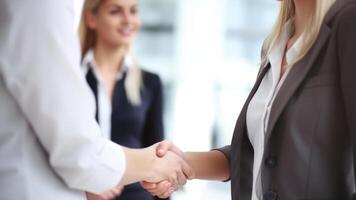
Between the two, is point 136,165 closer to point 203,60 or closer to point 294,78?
point 294,78

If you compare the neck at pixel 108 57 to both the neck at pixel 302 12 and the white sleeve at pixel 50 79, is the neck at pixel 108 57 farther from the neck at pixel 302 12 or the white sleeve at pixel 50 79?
the white sleeve at pixel 50 79

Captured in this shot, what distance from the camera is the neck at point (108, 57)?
2.85 metres

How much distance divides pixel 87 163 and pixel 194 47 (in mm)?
3958

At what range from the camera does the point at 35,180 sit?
48.9 inches

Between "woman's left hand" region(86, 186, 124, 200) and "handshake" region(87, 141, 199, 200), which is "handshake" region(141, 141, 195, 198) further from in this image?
"woman's left hand" region(86, 186, 124, 200)

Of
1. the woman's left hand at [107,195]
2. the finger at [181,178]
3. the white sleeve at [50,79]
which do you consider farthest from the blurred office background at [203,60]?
the white sleeve at [50,79]

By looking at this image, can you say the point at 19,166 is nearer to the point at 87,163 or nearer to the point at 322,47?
the point at 87,163

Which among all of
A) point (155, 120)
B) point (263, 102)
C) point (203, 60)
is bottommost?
point (203, 60)

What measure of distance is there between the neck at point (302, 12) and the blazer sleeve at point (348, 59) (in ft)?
0.74

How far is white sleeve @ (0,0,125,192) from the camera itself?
121 centimetres

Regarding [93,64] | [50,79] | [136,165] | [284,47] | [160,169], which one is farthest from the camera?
[93,64]

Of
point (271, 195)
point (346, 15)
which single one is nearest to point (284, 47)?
point (346, 15)

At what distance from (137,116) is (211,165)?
91 centimetres

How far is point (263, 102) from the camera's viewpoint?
5.10 feet
